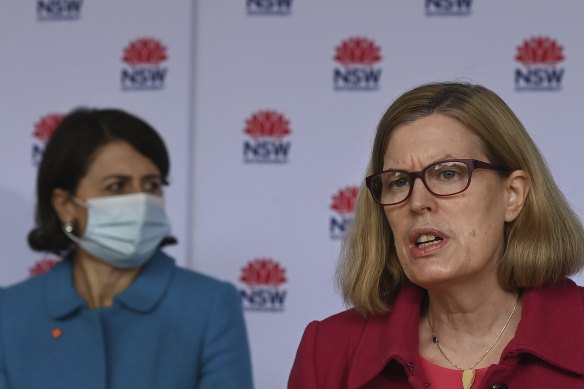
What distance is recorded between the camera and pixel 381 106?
11.5 feet

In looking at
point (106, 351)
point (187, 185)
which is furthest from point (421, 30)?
point (106, 351)

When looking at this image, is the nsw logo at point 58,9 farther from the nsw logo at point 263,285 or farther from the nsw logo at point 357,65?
the nsw logo at point 263,285

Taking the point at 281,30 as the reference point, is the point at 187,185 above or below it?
below

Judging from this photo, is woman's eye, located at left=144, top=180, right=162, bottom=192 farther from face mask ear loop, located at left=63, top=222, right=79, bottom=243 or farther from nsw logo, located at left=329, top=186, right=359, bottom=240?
nsw logo, located at left=329, top=186, right=359, bottom=240

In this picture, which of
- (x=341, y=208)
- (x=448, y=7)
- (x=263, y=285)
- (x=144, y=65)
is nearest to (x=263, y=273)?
(x=263, y=285)

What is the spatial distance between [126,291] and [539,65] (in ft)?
4.88

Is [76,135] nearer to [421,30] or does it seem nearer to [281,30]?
[281,30]

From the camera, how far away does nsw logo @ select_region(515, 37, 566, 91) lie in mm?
3396

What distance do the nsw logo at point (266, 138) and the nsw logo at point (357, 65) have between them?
0.76 feet

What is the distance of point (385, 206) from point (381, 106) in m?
1.67

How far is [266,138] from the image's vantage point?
11.7 feet

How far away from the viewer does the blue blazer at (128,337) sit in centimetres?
290

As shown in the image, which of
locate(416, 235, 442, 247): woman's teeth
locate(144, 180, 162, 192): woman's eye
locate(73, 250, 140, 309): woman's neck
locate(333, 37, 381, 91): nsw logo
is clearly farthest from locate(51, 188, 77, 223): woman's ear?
locate(416, 235, 442, 247): woman's teeth

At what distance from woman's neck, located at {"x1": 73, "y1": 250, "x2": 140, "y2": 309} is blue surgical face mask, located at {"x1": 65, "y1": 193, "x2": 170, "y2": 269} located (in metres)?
0.03
